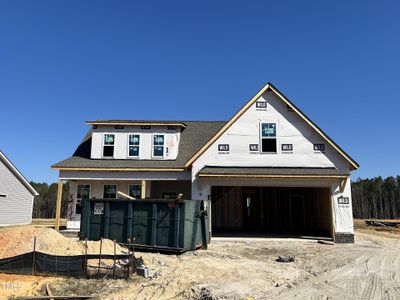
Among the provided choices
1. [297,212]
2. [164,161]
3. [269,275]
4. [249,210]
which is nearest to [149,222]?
[269,275]

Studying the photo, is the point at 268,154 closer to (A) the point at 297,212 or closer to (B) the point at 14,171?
(A) the point at 297,212

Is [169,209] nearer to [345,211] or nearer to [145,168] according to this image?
[145,168]

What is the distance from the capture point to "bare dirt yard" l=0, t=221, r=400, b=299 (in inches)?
311

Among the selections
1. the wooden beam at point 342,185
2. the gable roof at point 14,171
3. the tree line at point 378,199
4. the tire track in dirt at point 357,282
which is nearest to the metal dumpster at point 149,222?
the tire track in dirt at point 357,282

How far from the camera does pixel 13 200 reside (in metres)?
30.6

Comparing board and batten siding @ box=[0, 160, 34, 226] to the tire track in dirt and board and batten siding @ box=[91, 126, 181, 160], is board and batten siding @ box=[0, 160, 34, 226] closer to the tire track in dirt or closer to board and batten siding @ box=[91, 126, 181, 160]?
→ board and batten siding @ box=[91, 126, 181, 160]

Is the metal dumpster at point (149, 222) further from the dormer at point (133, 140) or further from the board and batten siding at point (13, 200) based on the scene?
the board and batten siding at point (13, 200)

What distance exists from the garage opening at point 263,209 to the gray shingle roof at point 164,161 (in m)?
3.60

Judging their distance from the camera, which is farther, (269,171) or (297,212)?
(297,212)

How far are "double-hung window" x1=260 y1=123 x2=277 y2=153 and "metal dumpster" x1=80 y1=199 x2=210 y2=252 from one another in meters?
6.08

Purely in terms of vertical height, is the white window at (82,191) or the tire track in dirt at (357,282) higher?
the white window at (82,191)

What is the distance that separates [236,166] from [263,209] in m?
6.84

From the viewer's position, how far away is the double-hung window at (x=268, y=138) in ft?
62.6

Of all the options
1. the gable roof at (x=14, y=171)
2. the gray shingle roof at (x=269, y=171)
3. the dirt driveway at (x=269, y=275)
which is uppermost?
the gable roof at (x=14, y=171)
